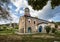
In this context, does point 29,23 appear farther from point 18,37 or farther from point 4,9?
point 4,9

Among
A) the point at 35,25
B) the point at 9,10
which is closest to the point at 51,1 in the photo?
the point at 35,25

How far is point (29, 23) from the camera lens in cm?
488

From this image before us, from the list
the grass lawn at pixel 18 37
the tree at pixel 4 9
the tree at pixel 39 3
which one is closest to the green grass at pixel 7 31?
the grass lawn at pixel 18 37

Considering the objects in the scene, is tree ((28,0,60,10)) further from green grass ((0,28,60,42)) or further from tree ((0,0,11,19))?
green grass ((0,28,60,42))

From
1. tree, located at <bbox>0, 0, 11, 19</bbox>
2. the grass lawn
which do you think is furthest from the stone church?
tree, located at <bbox>0, 0, 11, 19</bbox>

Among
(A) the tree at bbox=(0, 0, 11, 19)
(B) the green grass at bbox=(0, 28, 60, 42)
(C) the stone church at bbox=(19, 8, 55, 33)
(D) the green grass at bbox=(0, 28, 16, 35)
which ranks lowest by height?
(B) the green grass at bbox=(0, 28, 60, 42)

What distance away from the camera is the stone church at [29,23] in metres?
4.85

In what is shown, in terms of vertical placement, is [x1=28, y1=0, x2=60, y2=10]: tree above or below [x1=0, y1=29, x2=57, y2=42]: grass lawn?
above

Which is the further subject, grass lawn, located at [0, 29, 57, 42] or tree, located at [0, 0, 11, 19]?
tree, located at [0, 0, 11, 19]

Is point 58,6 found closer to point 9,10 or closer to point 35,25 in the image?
point 35,25

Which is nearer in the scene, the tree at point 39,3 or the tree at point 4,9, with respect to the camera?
the tree at point 39,3

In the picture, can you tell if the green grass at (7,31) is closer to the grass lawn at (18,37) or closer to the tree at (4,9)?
the grass lawn at (18,37)

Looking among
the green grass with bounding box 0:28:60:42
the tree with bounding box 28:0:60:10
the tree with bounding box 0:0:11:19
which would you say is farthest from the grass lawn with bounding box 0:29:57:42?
the tree with bounding box 28:0:60:10

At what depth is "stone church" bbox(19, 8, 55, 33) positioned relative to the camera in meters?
4.85
